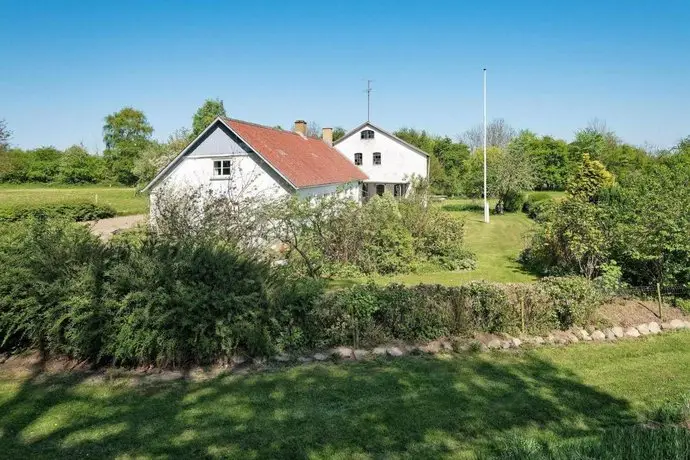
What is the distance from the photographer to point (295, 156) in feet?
82.8

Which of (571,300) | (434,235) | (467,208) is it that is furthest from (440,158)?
(571,300)

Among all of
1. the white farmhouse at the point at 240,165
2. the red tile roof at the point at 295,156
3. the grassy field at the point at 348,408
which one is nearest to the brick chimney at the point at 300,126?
the red tile roof at the point at 295,156

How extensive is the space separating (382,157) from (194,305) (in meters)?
31.8

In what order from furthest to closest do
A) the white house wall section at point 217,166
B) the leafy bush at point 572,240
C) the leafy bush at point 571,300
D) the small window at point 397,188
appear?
the small window at point 397,188
the white house wall section at point 217,166
the leafy bush at point 572,240
the leafy bush at point 571,300

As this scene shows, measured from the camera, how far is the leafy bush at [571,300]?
8922 mm

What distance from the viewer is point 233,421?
5.58m

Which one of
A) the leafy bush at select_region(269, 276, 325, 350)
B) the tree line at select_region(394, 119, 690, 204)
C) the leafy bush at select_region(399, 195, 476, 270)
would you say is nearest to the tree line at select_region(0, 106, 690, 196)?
the tree line at select_region(394, 119, 690, 204)

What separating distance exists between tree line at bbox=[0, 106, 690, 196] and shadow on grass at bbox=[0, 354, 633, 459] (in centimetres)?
2651

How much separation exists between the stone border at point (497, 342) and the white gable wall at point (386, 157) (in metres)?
28.2

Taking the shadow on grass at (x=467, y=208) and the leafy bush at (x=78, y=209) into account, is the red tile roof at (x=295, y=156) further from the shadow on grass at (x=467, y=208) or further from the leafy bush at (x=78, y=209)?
the leafy bush at (x=78, y=209)

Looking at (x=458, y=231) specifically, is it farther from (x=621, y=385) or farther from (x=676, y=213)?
(x=621, y=385)

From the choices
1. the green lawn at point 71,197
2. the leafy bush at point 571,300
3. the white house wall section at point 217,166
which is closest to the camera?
the leafy bush at point 571,300

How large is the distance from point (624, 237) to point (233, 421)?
33.8ft

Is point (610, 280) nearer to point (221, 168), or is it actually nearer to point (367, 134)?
point (221, 168)
